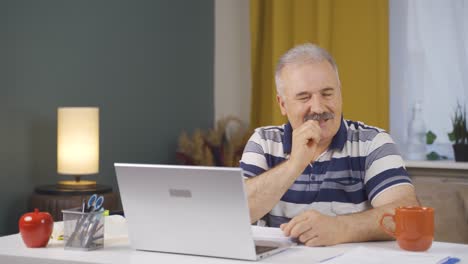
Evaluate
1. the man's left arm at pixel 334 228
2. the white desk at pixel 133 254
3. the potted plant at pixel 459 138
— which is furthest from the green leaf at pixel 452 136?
the white desk at pixel 133 254

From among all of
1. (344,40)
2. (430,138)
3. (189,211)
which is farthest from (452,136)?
(189,211)

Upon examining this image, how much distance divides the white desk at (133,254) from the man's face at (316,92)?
0.52 metres

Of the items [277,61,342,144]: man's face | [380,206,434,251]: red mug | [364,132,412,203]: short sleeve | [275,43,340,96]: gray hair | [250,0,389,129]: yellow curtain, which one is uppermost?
[250,0,389,129]: yellow curtain

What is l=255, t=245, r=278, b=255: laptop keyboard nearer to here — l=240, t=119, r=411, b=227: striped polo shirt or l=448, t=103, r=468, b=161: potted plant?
l=240, t=119, r=411, b=227: striped polo shirt

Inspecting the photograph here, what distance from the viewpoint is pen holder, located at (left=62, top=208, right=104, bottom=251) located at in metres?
1.79

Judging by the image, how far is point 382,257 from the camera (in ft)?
5.38

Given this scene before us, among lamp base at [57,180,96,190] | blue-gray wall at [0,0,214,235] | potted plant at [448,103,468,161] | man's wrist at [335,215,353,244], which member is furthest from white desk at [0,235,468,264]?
potted plant at [448,103,468,161]

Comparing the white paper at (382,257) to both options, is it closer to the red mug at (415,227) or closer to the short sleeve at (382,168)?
the red mug at (415,227)

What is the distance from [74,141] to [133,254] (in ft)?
5.97

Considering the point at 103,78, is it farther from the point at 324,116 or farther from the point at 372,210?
the point at 372,210

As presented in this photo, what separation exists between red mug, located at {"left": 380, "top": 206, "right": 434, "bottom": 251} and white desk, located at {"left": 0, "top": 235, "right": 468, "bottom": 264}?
0.04m

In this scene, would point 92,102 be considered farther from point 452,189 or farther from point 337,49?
point 452,189

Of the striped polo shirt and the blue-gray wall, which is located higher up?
the blue-gray wall

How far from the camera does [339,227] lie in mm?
1842
